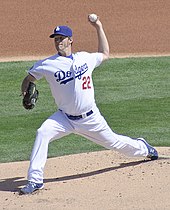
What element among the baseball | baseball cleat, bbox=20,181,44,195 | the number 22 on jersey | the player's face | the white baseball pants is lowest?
baseball cleat, bbox=20,181,44,195

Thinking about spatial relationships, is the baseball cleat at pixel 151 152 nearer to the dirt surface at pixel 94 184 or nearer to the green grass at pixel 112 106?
the dirt surface at pixel 94 184

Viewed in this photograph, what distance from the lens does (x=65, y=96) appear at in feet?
25.9

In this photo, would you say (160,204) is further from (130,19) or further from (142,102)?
(130,19)

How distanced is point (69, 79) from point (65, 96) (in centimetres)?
19

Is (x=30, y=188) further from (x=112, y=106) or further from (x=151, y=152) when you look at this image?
(x=112, y=106)

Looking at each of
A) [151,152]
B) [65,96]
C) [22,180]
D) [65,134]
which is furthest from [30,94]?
[151,152]

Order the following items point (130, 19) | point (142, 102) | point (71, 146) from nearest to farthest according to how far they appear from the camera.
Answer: point (71, 146) → point (142, 102) → point (130, 19)

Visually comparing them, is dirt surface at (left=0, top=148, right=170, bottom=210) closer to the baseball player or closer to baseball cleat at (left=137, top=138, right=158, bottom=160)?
baseball cleat at (left=137, top=138, right=158, bottom=160)

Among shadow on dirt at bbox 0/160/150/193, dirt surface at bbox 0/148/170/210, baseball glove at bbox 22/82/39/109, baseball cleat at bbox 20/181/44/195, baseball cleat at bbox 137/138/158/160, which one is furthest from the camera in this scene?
baseball cleat at bbox 137/138/158/160

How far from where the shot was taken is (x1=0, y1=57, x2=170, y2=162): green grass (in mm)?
10344

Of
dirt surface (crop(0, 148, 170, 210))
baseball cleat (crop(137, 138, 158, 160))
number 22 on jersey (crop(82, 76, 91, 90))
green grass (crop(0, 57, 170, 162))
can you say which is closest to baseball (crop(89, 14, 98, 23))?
number 22 on jersey (crop(82, 76, 91, 90))

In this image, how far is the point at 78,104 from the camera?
7.96 m

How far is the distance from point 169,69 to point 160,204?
838cm

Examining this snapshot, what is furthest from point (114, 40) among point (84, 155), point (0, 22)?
point (84, 155)
